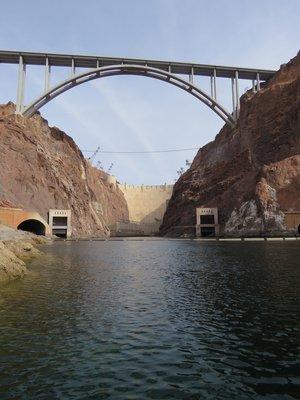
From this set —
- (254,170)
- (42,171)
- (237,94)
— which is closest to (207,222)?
(254,170)

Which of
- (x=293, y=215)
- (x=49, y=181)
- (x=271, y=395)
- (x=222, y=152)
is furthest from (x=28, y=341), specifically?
(x=222, y=152)

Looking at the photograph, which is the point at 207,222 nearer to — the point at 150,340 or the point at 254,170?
the point at 254,170

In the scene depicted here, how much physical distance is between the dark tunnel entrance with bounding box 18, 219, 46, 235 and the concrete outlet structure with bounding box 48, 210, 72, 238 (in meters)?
3.98

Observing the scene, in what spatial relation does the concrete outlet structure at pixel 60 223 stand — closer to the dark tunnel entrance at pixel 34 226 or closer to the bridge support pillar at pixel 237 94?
the dark tunnel entrance at pixel 34 226

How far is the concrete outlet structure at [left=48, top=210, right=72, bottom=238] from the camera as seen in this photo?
328ft

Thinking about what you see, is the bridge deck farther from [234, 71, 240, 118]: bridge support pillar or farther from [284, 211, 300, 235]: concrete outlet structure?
[284, 211, 300, 235]: concrete outlet structure

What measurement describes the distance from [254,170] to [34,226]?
183 ft

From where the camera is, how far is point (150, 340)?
1211 centimetres

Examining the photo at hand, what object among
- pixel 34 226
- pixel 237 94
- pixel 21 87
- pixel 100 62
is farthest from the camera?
pixel 237 94

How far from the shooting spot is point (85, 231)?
11550 cm

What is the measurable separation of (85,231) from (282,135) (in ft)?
193

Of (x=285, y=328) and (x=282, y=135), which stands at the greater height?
(x=282, y=135)

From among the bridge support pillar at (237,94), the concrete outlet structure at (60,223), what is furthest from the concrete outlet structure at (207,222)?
the bridge support pillar at (237,94)

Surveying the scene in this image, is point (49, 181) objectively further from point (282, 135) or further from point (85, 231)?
point (282, 135)
